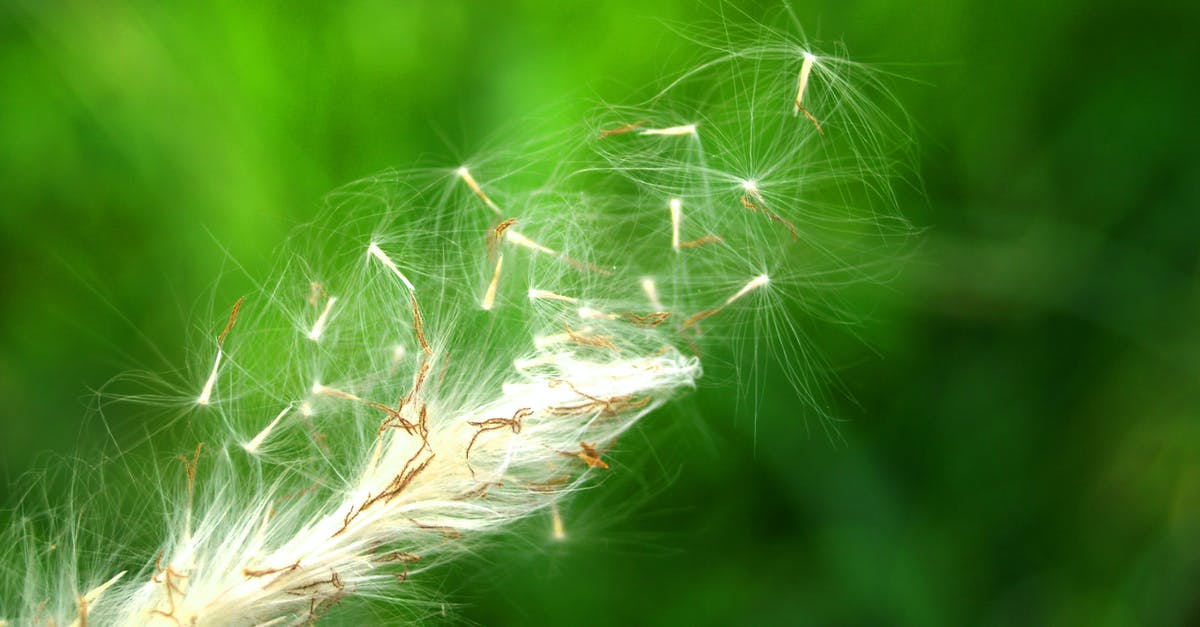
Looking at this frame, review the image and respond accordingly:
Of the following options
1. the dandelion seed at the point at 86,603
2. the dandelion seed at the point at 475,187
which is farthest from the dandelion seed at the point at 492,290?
the dandelion seed at the point at 86,603

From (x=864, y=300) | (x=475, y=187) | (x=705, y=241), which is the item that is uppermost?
(x=475, y=187)

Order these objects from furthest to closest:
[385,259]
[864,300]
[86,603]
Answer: [864,300], [385,259], [86,603]

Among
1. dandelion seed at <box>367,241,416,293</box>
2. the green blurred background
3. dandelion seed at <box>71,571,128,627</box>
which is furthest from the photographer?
the green blurred background

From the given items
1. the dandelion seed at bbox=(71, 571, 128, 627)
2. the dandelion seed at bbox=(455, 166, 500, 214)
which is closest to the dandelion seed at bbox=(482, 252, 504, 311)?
the dandelion seed at bbox=(455, 166, 500, 214)

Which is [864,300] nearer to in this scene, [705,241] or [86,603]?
[705,241]

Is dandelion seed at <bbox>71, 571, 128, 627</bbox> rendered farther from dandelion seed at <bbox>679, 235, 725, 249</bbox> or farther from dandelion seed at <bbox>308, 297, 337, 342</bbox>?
dandelion seed at <bbox>679, 235, 725, 249</bbox>

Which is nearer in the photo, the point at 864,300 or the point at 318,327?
the point at 318,327

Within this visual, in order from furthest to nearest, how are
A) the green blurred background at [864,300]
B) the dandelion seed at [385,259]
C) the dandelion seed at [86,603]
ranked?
1. the green blurred background at [864,300]
2. the dandelion seed at [385,259]
3. the dandelion seed at [86,603]

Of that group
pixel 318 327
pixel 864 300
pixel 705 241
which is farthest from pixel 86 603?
pixel 864 300

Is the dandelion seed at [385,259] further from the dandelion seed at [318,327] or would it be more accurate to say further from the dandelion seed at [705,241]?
the dandelion seed at [705,241]

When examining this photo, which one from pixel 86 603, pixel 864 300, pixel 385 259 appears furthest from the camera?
pixel 864 300
